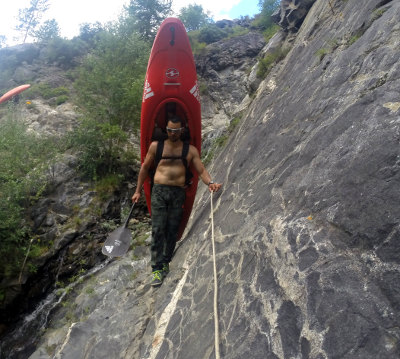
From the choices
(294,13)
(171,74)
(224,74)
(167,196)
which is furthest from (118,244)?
(224,74)

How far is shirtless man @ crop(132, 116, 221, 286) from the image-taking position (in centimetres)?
388

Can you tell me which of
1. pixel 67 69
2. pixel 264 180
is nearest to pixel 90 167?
pixel 264 180

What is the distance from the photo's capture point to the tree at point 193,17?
95.3ft

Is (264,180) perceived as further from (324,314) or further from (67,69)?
(67,69)

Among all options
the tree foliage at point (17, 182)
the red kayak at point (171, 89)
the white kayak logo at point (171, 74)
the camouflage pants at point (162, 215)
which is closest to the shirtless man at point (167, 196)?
the camouflage pants at point (162, 215)

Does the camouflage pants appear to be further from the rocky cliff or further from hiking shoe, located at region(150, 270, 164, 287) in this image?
the rocky cliff

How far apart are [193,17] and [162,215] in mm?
30013

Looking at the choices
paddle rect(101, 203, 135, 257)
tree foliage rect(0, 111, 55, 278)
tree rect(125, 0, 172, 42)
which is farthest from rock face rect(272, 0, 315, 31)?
tree rect(125, 0, 172, 42)

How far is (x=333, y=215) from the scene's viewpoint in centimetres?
201

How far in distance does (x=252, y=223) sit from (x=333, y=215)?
939mm

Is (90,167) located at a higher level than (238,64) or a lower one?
lower

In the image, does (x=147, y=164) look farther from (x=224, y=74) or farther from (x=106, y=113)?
(x=224, y=74)

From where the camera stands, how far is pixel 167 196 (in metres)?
3.90

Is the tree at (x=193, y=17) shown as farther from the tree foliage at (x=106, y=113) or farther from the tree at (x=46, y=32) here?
the tree foliage at (x=106, y=113)
